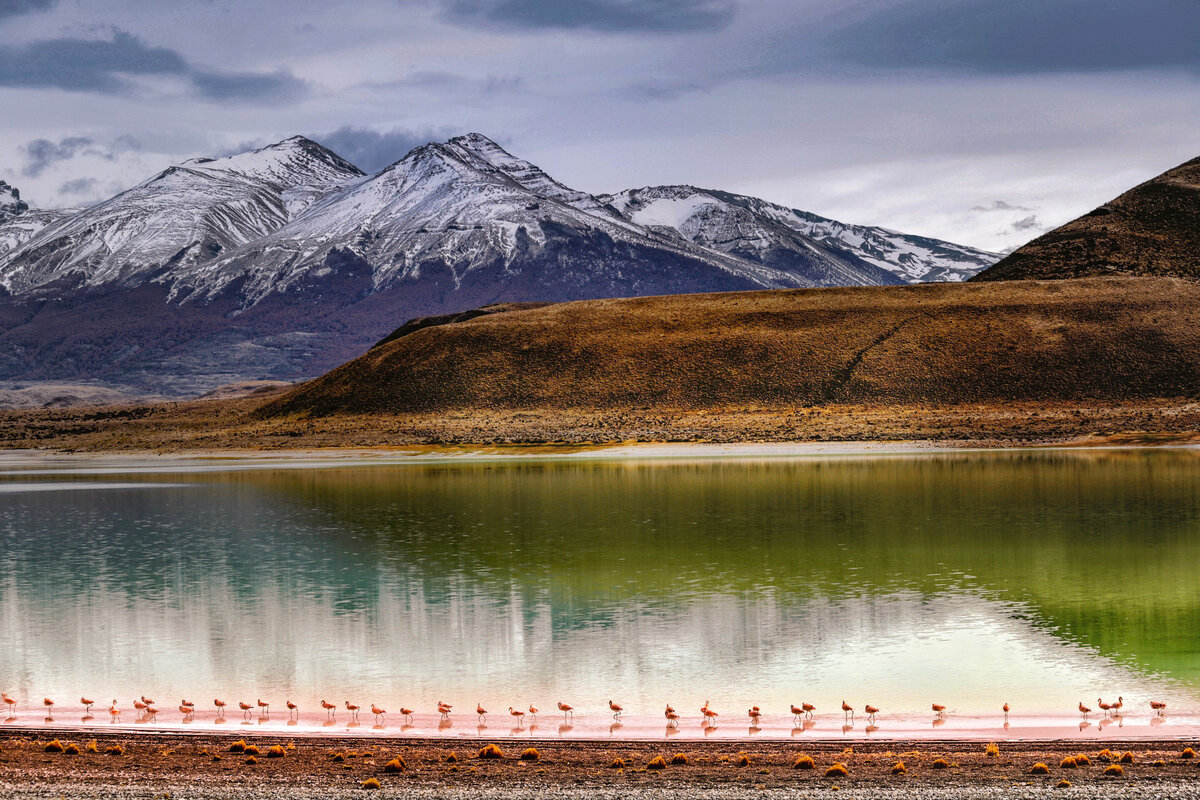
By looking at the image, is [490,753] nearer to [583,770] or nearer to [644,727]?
[583,770]

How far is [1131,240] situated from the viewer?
157 metres

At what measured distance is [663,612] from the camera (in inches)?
1105

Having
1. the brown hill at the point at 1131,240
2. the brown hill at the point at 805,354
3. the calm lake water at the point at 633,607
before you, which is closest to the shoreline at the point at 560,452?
the brown hill at the point at 805,354

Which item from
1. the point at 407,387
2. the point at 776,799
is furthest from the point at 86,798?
the point at 407,387

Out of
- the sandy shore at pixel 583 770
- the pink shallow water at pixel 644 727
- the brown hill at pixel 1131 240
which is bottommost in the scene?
the pink shallow water at pixel 644 727

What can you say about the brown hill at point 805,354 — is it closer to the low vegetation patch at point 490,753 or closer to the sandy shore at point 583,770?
the sandy shore at point 583,770

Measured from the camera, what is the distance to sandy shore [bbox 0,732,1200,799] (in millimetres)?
14625

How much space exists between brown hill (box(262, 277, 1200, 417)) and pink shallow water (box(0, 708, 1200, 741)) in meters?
99.1

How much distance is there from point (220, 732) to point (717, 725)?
25.6 feet

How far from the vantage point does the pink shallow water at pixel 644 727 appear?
694 inches

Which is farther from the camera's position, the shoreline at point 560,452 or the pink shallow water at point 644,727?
the shoreline at point 560,452

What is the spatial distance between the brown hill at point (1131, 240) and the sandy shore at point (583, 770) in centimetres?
14625

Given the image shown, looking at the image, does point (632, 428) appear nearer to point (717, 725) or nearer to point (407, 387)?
point (407, 387)

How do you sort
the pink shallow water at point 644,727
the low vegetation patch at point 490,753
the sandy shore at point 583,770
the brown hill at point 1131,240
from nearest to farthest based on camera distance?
the sandy shore at point 583,770 < the low vegetation patch at point 490,753 < the pink shallow water at point 644,727 < the brown hill at point 1131,240
